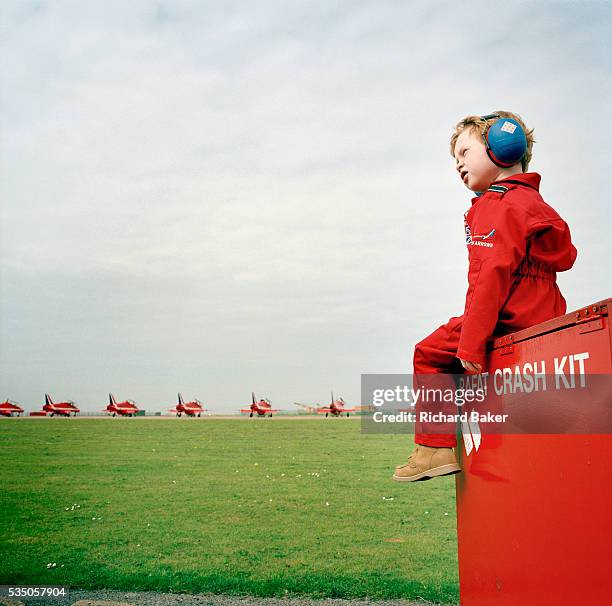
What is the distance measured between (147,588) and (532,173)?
14.8ft

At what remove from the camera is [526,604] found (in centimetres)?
188

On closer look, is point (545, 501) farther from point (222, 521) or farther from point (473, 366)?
point (222, 521)

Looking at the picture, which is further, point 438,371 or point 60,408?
point 60,408

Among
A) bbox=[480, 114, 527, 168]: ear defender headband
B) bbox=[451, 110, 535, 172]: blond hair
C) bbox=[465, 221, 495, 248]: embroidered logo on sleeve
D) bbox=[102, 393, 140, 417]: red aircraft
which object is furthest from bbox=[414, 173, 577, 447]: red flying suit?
bbox=[102, 393, 140, 417]: red aircraft

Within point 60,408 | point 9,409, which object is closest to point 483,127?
point 9,409

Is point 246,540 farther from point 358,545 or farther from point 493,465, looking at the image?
point 493,465

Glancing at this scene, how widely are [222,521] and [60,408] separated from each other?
63.3 ft

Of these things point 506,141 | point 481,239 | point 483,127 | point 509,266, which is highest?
point 483,127

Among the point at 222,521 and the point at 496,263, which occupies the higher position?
the point at 496,263

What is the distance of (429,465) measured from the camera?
8.38 ft

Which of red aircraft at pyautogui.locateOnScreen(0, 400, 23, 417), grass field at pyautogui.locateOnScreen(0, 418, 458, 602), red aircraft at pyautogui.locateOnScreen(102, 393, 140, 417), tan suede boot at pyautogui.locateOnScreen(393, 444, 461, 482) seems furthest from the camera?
red aircraft at pyautogui.locateOnScreen(102, 393, 140, 417)

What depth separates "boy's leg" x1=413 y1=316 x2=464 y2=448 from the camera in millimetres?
2571

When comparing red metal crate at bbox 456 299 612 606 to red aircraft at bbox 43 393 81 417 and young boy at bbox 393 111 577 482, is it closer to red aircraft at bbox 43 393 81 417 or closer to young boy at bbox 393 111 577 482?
young boy at bbox 393 111 577 482

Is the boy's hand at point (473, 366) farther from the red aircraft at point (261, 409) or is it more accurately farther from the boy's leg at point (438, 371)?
the red aircraft at point (261, 409)
